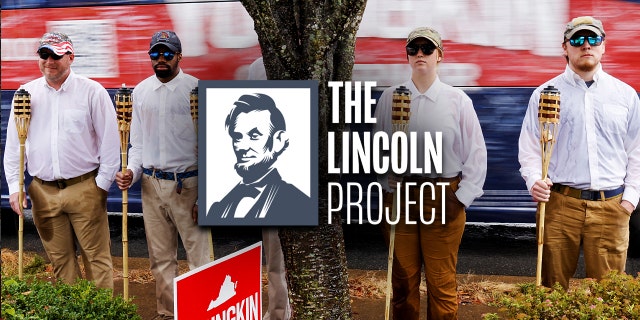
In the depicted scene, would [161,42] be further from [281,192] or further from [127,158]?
[281,192]

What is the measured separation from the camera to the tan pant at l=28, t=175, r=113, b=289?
5.36 m

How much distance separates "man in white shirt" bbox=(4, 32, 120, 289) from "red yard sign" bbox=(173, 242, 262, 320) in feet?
5.89

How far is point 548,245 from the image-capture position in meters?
4.93

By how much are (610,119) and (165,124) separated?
297cm

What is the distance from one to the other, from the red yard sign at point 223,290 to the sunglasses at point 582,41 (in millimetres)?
2445

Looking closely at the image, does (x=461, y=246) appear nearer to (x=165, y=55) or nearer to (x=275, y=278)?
(x=275, y=278)

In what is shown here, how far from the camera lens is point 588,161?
4.71 metres

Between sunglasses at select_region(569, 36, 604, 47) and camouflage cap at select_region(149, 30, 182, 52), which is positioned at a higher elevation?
camouflage cap at select_region(149, 30, 182, 52)

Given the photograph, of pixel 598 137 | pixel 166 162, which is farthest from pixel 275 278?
pixel 598 137

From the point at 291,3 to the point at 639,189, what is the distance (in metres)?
2.54

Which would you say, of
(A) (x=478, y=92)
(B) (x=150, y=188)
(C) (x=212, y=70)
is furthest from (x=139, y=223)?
(A) (x=478, y=92)

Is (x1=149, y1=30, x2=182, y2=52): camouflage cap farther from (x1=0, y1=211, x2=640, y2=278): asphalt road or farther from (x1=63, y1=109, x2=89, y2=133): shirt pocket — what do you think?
(x1=0, y1=211, x2=640, y2=278): asphalt road

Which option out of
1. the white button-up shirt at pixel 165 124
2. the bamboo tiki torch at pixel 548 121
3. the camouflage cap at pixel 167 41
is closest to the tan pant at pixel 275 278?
the white button-up shirt at pixel 165 124

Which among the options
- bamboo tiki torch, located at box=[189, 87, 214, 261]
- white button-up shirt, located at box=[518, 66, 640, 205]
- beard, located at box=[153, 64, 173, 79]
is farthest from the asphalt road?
beard, located at box=[153, 64, 173, 79]
